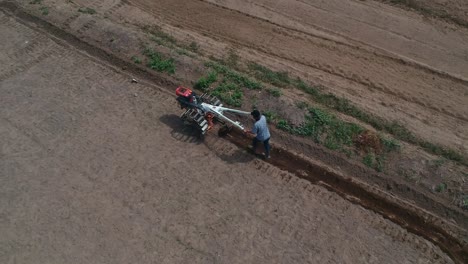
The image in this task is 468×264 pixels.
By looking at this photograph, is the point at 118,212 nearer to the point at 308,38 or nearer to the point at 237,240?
the point at 237,240

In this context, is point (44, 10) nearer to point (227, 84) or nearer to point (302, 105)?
point (227, 84)

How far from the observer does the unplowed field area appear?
939cm

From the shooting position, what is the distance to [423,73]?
44.0 ft

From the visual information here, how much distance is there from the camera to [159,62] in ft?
43.0

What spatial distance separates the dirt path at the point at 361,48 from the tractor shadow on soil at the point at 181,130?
3.48 meters

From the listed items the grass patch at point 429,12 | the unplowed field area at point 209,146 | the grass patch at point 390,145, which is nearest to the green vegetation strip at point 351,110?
the unplowed field area at point 209,146

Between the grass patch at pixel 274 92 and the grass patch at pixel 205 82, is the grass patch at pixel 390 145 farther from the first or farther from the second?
the grass patch at pixel 205 82

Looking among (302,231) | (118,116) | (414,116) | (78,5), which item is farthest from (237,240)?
(78,5)

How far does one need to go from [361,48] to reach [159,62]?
6.89 m

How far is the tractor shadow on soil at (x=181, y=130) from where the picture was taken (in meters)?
11.2

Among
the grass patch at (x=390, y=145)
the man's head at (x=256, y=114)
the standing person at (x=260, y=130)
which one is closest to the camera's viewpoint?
the man's head at (x=256, y=114)

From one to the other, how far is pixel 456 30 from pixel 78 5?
545 inches

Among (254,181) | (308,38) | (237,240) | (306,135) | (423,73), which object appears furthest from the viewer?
(308,38)

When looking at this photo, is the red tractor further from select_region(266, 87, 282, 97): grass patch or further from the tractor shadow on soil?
select_region(266, 87, 282, 97): grass patch
